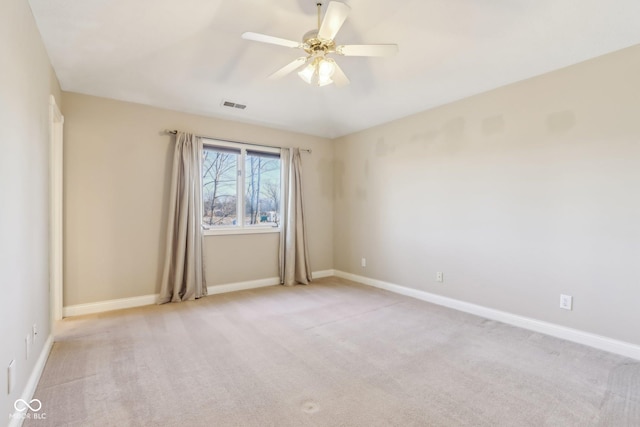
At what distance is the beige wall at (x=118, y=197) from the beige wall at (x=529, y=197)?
103 inches

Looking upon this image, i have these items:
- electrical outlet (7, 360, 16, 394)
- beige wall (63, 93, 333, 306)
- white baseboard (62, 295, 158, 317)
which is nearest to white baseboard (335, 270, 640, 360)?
beige wall (63, 93, 333, 306)

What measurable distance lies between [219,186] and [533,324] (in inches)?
160

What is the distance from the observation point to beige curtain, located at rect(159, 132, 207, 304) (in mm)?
3859

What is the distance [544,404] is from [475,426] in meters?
0.54

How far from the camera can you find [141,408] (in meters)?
1.83

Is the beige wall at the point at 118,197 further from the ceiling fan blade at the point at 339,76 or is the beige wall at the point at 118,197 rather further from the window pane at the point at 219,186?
the ceiling fan blade at the point at 339,76

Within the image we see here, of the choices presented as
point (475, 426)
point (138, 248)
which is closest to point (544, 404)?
point (475, 426)

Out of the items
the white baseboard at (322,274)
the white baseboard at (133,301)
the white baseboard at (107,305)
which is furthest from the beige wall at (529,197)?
the white baseboard at (107,305)

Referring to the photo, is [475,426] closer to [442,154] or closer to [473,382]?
[473,382]

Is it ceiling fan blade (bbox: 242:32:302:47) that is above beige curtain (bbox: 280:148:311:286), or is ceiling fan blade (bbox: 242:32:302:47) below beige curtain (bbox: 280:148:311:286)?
above

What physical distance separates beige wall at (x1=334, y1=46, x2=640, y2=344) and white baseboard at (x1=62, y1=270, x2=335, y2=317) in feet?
6.27

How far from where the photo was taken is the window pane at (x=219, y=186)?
4340 millimetres

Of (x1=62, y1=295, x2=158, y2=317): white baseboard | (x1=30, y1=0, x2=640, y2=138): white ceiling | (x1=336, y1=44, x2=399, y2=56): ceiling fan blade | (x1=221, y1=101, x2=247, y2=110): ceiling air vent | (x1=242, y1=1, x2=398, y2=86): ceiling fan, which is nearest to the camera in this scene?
(x1=242, y1=1, x2=398, y2=86): ceiling fan

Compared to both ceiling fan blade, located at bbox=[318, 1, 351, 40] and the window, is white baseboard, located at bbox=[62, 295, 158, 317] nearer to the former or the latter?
the window
